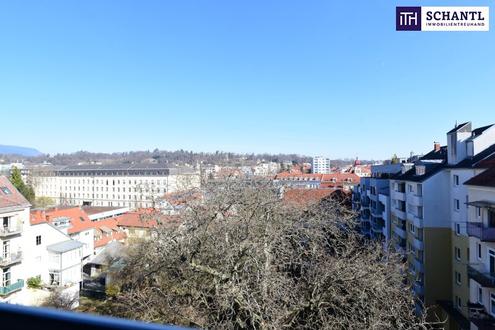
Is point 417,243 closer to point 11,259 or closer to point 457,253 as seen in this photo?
point 457,253

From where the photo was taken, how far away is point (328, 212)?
22.2 feet

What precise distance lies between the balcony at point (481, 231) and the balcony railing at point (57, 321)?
12048mm

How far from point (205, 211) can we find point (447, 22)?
6963mm

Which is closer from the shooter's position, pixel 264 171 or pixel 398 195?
pixel 264 171

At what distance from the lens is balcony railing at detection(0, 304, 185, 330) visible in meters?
0.63

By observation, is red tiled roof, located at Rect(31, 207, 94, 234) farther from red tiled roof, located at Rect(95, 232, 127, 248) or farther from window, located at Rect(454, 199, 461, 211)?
window, located at Rect(454, 199, 461, 211)

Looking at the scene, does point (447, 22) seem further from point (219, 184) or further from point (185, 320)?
point (185, 320)

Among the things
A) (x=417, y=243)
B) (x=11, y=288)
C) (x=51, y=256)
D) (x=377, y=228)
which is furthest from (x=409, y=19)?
(x=51, y=256)

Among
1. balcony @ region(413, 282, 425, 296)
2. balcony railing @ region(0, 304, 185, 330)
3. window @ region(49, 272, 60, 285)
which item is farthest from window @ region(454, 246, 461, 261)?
window @ region(49, 272, 60, 285)

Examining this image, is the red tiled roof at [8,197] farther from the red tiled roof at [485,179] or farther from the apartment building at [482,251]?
the red tiled roof at [485,179]

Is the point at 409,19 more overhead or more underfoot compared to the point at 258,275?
more overhead

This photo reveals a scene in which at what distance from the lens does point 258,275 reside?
4.79 metres

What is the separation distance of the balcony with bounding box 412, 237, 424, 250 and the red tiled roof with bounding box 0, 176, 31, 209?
51.2ft

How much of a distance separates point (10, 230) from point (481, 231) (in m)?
15.8
